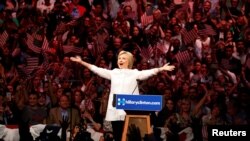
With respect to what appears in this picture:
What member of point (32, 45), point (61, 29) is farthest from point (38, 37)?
point (61, 29)

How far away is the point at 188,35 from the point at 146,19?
101 cm

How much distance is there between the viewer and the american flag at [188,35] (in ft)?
38.7

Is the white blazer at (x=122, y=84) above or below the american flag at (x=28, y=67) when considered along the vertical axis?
below

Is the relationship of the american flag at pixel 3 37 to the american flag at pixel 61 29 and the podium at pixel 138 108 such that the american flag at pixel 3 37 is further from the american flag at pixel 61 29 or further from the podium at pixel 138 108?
the podium at pixel 138 108

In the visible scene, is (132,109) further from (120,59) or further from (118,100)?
(120,59)

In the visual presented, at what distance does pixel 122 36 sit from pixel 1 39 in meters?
2.21

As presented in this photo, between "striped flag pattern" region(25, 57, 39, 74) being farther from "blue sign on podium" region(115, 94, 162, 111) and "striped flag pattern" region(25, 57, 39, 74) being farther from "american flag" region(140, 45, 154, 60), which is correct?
"blue sign on podium" region(115, 94, 162, 111)

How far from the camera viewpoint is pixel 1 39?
12.4 meters

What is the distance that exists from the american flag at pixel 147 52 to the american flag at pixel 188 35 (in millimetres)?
585

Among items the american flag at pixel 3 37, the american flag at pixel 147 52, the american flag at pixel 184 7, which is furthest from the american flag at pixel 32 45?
the american flag at pixel 184 7

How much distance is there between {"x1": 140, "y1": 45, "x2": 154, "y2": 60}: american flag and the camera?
38.0 feet
